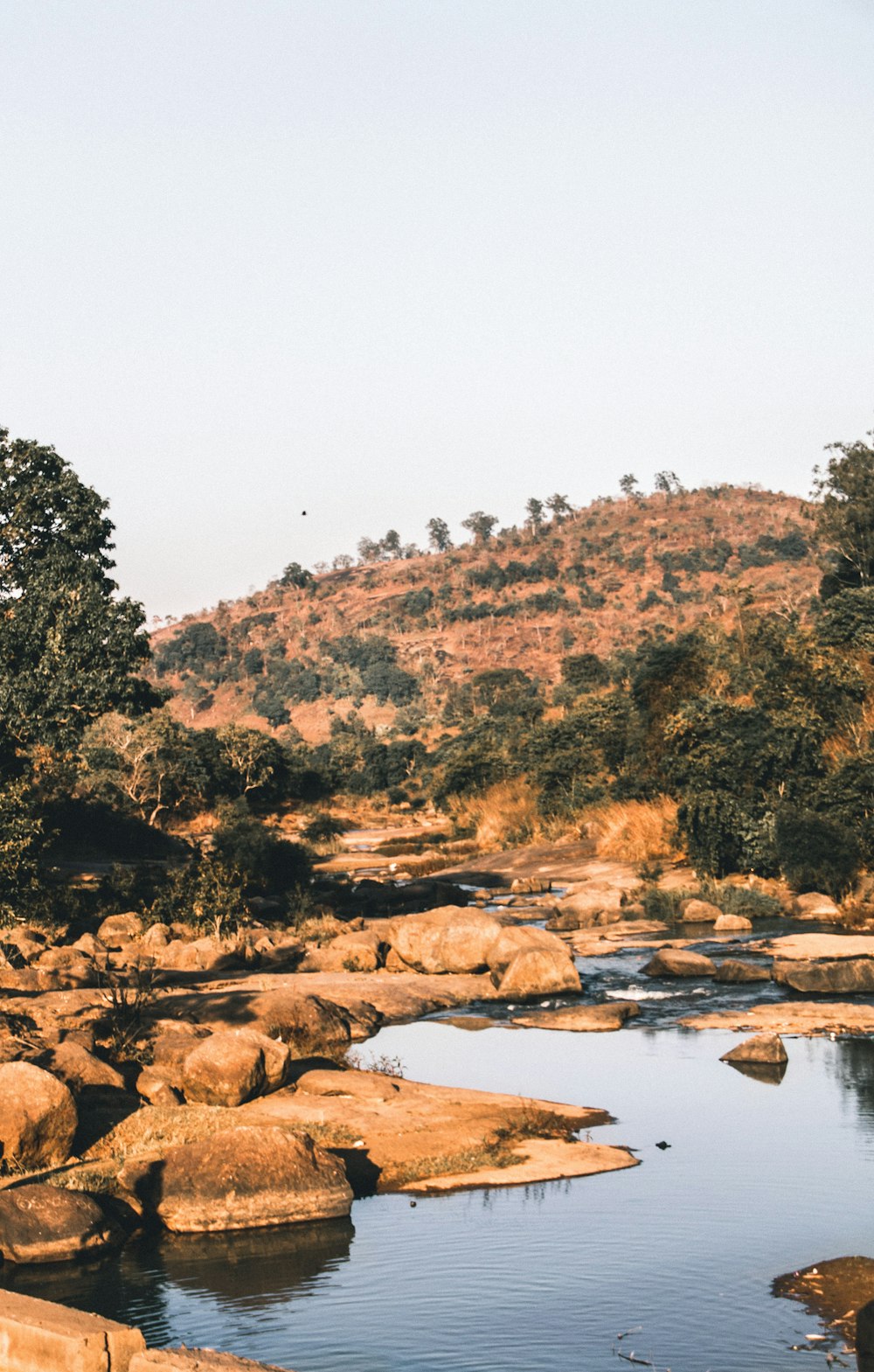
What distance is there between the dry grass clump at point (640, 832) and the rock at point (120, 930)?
14.7 m

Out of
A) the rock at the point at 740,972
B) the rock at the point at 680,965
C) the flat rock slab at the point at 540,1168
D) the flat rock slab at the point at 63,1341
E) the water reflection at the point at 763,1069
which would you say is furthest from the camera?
the rock at the point at 680,965

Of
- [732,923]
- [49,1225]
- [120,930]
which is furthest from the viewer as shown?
[732,923]

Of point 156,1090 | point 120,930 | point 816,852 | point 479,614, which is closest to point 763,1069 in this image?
point 156,1090

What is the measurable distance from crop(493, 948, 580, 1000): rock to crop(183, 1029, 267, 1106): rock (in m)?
8.37

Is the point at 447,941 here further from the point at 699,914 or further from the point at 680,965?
the point at 699,914

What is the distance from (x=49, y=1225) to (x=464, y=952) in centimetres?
1425

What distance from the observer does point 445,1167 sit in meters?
13.1

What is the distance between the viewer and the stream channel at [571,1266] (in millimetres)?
8977

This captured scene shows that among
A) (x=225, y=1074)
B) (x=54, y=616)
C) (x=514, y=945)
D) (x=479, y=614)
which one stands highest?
(x=479, y=614)

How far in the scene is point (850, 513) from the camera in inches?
2447

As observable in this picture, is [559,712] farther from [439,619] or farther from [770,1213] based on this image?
[439,619]

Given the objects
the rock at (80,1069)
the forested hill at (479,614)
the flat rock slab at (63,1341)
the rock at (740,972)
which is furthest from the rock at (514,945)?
the forested hill at (479,614)

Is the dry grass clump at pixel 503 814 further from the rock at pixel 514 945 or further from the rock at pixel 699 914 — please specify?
the rock at pixel 514 945

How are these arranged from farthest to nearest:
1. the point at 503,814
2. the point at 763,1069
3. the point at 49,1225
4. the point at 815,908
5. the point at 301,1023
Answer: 1. the point at 503,814
2. the point at 815,908
3. the point at 301,1023
4. the point at 763,1069
5. the point at 49,1225
